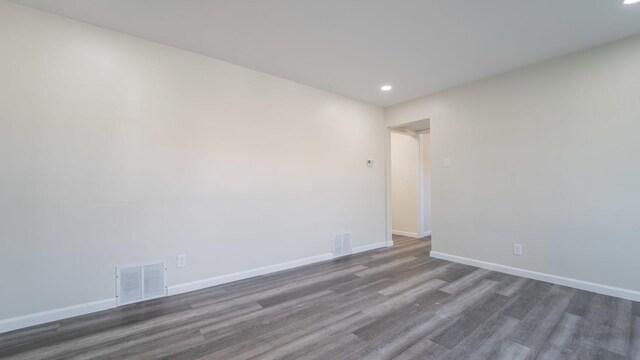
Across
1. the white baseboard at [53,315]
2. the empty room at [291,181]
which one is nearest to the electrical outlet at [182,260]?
the empty room at [291,181]

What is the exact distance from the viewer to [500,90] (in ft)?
12.0

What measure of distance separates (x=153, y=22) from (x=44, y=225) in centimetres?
206

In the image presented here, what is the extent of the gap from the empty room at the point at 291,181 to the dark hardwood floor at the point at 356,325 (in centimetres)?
2

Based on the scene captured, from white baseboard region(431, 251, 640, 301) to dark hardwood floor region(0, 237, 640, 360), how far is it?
0.33 feet

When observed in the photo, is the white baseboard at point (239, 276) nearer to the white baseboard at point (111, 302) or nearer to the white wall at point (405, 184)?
the white baseboard at point (111, 302)

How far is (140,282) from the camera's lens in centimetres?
273

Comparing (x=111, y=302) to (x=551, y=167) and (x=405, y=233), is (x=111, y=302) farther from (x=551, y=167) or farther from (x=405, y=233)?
(x=405, y=233)

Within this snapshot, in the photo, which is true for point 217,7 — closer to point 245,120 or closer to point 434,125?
point 245,120

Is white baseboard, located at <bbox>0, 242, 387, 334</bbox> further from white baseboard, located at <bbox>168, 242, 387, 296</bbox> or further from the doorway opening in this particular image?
the doorway opening

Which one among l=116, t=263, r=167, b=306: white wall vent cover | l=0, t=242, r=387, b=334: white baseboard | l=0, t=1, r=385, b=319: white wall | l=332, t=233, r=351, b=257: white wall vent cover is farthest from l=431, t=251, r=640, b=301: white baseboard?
l=116, t=263, r=167, b=306: white wall vent cover

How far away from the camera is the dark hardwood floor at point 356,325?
1909 mm

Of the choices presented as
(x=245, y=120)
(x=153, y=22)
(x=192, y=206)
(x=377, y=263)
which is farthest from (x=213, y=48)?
(x=377, y=263)

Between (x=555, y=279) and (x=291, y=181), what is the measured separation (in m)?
3.47

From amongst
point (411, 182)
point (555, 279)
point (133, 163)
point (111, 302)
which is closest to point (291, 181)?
point (133, 163)
